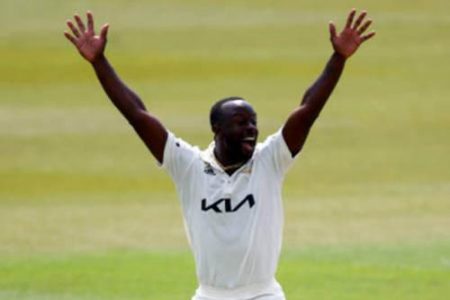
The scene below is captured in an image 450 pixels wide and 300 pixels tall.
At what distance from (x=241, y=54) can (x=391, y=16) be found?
3.81m

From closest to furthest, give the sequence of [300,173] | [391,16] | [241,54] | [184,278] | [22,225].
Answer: [184,278] → [22,225] → [300,173] → [241,54] → [391,16]

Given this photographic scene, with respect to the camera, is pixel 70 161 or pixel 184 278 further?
pixel 70 161

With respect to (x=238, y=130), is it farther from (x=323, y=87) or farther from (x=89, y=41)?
(x=89, y=41)

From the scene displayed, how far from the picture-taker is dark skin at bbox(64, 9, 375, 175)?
26.6ft

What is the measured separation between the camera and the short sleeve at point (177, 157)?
8.29 meters

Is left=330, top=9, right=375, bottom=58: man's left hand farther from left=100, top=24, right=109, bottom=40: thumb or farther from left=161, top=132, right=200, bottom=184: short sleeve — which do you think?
left=100, top=24, right=109, bottom=40: thumb

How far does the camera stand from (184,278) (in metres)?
15.8

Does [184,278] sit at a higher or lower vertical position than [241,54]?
lower

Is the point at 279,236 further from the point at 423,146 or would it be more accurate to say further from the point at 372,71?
the point at 372,71

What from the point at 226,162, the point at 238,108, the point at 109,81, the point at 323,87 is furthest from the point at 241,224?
the point at 109,81

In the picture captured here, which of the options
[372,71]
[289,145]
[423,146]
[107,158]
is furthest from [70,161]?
[289,145]

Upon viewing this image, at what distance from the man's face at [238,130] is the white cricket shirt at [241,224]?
9 centimetres

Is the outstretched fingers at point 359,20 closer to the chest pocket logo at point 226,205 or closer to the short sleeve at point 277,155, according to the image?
the short sleeve at point 277,155

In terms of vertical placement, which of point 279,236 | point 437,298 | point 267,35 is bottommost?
point 437,298
